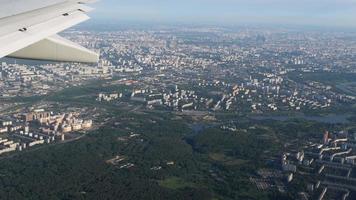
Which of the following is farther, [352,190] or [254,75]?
[254,75]

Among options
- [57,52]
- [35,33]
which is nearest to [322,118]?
[57,52]

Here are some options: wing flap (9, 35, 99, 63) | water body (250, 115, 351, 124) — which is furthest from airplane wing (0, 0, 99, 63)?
water body (250, 115, 351, 124)

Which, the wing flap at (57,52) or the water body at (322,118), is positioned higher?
the wing flap at (57,52)

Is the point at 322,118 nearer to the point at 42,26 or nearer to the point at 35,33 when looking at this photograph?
the point at 42,26

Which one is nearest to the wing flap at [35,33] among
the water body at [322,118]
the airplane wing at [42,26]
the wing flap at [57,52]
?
the airplane wing at [42,26]

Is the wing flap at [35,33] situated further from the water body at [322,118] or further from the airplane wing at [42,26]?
the water body at [322,118]

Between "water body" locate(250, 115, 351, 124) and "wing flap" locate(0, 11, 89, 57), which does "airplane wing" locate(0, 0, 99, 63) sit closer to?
"wing flap" locate(0, 11, 89, 57)

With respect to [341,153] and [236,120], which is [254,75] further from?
[341,153]

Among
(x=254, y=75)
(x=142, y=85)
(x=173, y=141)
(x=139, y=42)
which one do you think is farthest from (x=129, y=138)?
(x=139, y=42)
